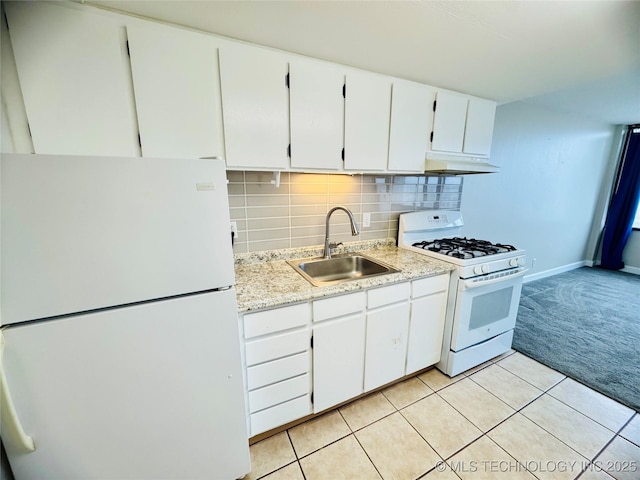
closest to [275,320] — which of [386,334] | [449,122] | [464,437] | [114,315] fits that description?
[114,315]

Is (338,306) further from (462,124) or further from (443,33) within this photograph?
(462,124)

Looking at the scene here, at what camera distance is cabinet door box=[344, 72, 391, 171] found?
5.25ft

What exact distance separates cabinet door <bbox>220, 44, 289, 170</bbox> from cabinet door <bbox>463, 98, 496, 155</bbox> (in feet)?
→ 5.25

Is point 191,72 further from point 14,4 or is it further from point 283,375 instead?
point 283,375

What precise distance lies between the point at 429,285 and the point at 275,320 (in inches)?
44.0

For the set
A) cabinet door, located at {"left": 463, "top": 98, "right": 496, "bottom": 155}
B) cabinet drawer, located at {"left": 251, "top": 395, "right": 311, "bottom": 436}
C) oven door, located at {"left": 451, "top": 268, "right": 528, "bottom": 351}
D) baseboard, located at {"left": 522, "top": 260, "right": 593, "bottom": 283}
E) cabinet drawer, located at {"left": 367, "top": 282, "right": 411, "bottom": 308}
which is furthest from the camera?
baseboard, located at {"left": 522, "top": 260, "right": 593, "bottom": 283}

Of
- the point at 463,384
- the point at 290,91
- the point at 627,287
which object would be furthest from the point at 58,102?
the point at 627,287

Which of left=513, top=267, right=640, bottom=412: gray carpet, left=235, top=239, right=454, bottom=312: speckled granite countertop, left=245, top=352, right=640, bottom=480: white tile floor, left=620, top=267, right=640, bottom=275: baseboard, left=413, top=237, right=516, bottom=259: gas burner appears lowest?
left=245, top=352, right=640, bottom=480: white tile floor

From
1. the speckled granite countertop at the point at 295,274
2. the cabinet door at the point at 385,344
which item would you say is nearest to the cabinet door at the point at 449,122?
the speckled granite countertop at the point at 295,274

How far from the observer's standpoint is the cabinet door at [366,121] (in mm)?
1602

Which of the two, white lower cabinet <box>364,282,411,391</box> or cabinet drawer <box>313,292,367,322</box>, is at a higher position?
cabinet drawer <box>313,292,367,322</box>

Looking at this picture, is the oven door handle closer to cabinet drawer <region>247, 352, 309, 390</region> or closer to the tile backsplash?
the tile backsplash

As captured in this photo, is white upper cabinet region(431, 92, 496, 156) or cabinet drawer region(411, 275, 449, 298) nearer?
cabinet drawer region(411, 275, 449, 298)

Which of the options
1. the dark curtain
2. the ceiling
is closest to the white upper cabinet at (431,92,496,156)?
the ceiling
